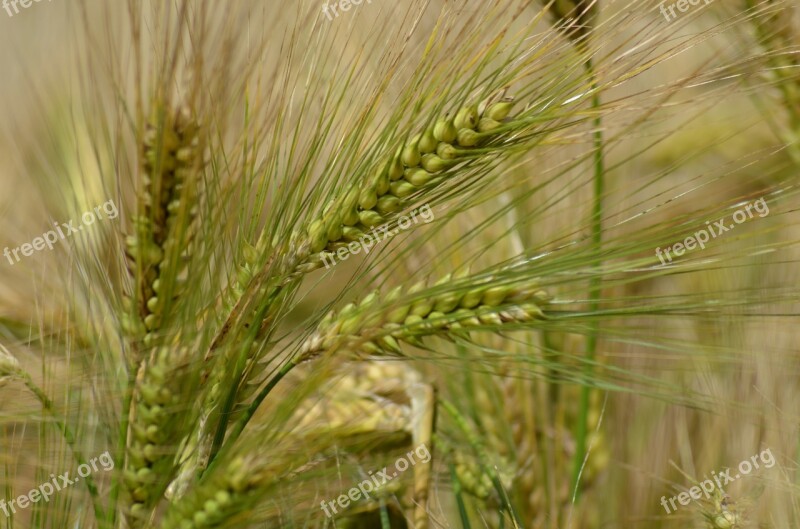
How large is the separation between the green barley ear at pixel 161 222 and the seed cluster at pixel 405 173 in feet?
0.29

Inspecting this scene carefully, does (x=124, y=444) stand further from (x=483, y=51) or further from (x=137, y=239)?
(x=483, y=51)

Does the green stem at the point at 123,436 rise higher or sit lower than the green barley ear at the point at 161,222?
lower

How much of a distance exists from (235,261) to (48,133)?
298 mm

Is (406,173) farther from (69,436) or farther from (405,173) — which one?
(69,436)

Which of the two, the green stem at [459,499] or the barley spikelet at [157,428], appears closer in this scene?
the barley spikelet at [157,428]

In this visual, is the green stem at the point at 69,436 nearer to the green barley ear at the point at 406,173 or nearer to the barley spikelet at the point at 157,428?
the barley spikelet at the point at 157,428

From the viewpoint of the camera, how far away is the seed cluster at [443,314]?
20.5 inches

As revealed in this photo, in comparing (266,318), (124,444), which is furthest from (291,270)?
(124,444)

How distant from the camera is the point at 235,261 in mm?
565

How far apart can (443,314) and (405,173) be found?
96 millimetres

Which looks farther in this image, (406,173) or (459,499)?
(459,499)

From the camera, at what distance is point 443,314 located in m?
0.53

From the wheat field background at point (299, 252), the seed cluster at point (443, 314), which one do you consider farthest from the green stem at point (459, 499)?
the seed cluster at point (443, 314)

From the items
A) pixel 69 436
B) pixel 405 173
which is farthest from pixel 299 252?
pixel 69 436
